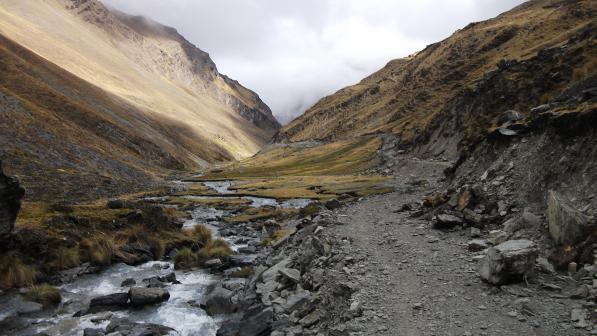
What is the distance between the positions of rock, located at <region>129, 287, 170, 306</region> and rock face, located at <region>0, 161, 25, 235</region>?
11.9 metres

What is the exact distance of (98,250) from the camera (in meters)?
35.1

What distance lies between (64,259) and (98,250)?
2.74m

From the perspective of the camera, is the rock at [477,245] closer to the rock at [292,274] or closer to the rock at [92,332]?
the rock at [292,274]

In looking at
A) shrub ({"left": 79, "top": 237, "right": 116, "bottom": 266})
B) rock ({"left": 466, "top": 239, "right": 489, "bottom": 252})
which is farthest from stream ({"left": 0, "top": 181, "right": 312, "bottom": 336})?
rock ({"left": 466, "top": 239, "right": 489, "bottom": 252})

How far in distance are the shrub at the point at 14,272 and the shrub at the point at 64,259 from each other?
2085 millimetres

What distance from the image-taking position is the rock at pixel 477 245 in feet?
66.8

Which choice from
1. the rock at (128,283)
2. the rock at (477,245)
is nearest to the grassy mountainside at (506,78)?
the rock at (477,245)

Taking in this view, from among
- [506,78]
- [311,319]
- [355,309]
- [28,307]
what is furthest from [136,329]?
[506,78]

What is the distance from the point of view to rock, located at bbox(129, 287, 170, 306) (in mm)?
26641

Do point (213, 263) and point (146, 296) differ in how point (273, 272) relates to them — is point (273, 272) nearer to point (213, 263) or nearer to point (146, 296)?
point (146, 296)

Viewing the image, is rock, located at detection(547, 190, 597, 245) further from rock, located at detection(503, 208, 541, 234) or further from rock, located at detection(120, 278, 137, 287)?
rock, located at detection(120, 278, 137, 287)

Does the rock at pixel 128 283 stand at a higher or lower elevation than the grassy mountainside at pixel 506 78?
lower

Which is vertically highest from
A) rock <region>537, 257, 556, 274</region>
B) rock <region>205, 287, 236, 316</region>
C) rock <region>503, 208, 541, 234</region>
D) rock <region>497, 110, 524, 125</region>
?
rock <region>497, 110, 524, 125</region>

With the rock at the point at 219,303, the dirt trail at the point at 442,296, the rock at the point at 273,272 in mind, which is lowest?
the rock at the point at 219,303
